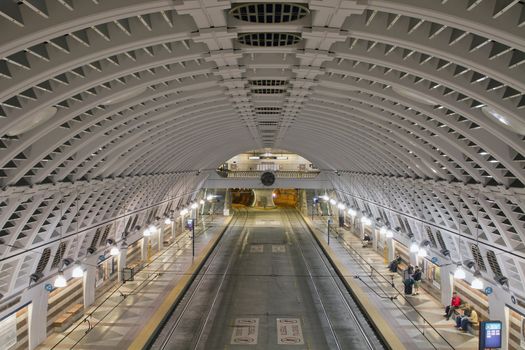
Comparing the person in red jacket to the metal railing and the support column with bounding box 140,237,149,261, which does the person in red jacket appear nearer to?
the support column with bounding box 140,237,149,261

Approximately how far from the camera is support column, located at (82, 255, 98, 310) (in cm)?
1823

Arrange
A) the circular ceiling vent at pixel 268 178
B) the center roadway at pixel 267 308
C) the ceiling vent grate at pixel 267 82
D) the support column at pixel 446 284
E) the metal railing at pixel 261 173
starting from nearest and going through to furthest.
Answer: the ceiling vent grate at pixel 267 82
the center roadway at pixel 267 308
the support column at pixel 446 284
the circular ceiling vent at pixel 268 178
the metal railing at pixel 261 173

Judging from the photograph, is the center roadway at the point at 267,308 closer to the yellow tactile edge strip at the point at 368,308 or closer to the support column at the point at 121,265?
the yellow tactile edge strip at the point at 368,308

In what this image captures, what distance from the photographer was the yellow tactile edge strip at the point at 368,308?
14832mm

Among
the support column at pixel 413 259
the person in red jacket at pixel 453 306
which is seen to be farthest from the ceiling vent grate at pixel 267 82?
the support column at pixel 413 259

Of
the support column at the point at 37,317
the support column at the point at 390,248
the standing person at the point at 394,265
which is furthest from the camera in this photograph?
the support column at the point at 390,248

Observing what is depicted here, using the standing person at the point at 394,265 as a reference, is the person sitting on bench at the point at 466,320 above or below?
below

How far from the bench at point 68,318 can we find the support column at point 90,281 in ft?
2.62

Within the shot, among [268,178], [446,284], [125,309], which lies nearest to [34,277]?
[125,309]

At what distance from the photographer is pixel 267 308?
18.8 metres

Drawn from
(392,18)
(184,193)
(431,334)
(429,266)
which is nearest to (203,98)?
(392,18)

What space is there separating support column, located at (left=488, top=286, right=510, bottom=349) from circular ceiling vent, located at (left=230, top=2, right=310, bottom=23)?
37.1 feet

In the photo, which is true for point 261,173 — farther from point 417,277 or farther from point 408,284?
point 408,284

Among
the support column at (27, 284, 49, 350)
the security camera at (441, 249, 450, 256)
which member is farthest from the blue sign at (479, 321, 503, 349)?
the support column at (27, 284, 49, 350)
